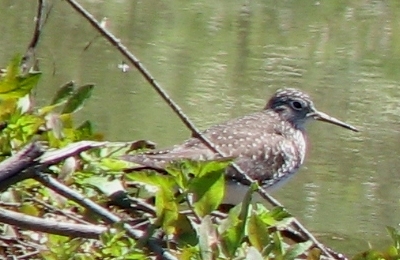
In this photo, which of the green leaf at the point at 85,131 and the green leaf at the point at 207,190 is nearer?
the green leaf at the point at 207,190

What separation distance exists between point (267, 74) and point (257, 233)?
20.1ft

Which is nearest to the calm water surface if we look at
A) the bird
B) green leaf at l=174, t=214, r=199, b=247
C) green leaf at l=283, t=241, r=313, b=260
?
the bird

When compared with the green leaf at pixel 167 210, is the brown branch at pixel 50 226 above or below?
below

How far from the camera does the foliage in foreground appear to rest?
6.29 ft

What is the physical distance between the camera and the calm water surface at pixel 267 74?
5.70 m

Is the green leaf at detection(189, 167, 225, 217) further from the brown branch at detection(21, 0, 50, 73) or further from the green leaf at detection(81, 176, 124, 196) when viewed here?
the brown branch at detection(21, 0, 50, 73)

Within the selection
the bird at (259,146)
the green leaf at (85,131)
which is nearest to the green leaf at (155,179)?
the green leaf at (85,131)

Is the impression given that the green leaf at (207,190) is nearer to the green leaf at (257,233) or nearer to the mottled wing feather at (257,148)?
the green leaf at (257,233)

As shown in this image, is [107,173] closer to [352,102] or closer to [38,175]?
[38,175]

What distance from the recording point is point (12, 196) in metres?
2.44

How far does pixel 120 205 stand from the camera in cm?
235

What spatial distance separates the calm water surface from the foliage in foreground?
2.52 meters

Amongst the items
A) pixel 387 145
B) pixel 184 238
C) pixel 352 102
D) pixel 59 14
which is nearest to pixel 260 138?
pixel 387 145

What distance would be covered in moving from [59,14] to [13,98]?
7.08 metres
